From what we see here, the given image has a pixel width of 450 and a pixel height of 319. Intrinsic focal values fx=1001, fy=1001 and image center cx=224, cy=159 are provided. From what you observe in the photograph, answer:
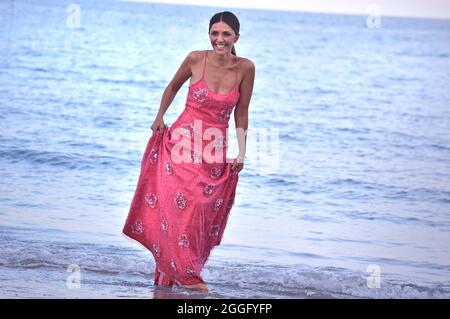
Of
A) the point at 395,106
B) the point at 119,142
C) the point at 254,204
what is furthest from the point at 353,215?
the point at 395,106

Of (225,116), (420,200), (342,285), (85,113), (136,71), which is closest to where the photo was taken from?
(225,116)

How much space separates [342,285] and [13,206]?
2.63m

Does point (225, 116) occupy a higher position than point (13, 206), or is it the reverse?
point (225, 116)

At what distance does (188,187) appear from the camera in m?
4.54

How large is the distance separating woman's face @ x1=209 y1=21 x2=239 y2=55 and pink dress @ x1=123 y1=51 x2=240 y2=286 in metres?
0.17

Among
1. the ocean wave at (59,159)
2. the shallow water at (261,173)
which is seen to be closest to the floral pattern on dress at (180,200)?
the shallow water at (261,173)

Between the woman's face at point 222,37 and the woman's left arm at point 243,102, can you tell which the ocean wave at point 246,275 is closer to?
the woman's left arm at point 243,102

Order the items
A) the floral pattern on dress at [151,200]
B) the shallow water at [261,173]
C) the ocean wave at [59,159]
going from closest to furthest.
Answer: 1. the floral pattern on dress at [151,200]
2. the shallow water at [261,173]
3. the ocean wave at [59,159]

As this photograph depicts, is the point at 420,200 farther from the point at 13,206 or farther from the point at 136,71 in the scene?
the point at 136,71

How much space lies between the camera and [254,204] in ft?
25.5

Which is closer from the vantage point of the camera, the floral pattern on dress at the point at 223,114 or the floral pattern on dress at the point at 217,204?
the floral pattern on dress at the point at 223,114

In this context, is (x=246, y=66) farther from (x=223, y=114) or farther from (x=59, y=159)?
(x=59, y=159)

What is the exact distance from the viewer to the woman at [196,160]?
4.52m

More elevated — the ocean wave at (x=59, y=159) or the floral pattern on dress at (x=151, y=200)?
the floral pattern on dress at (x=151, y=200)
